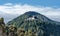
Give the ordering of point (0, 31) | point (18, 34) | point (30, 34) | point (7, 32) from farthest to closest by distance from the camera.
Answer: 1. point (30, 34)
2. point (18, 34)
3. point (7, 32)
4. point (0, 31)

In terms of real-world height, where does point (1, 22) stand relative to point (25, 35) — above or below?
above

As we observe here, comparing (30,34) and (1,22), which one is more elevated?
(1,22)

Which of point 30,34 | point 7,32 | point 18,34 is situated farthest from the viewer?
point 30,34

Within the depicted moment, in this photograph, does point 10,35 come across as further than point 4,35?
Yes

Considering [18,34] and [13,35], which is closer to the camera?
[13,35]

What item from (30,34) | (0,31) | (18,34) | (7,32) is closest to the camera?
(0,31)

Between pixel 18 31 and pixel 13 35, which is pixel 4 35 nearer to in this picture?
pixel 13 35

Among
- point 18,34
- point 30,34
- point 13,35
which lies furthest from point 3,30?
point 30,34

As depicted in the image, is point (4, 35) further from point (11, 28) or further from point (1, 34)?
point (11, 28)

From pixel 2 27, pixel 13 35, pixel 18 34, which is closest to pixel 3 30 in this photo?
pixel 2 27
